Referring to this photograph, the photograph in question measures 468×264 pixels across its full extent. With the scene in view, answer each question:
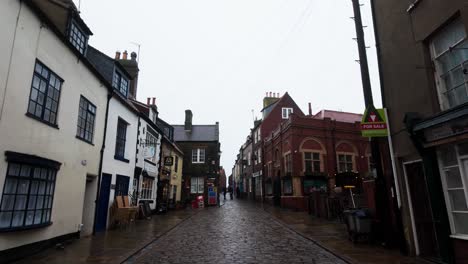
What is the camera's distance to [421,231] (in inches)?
288

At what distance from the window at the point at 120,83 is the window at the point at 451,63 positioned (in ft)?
42.9

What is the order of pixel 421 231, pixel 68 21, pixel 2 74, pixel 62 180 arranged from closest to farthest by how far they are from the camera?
pixel 2 74 → pixel 421 231 → pixel 62 180 → pixel 68 21

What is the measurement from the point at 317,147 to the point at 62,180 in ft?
67.8

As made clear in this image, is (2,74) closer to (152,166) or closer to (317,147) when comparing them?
(152,166)

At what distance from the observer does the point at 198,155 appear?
32844mm

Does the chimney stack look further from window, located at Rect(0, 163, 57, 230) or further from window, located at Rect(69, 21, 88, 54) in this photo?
window, located at Rect(0, 163, 57, 230)

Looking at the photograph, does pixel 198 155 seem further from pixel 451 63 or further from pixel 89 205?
pixel 451 63

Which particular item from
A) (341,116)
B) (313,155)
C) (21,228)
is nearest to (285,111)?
(341,116)

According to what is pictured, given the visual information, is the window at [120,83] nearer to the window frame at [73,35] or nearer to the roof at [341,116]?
the window frame at [73,35]

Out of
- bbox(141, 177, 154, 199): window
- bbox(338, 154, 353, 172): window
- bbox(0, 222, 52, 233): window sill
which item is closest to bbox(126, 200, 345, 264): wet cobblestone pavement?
bbox(0, 222, 52, 233): window sill

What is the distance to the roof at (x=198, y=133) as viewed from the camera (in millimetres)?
34103

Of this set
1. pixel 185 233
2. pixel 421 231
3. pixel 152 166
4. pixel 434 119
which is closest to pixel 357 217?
pixel 421 231

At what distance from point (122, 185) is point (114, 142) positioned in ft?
8.04

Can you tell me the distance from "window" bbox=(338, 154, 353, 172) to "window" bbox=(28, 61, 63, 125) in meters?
22.8
